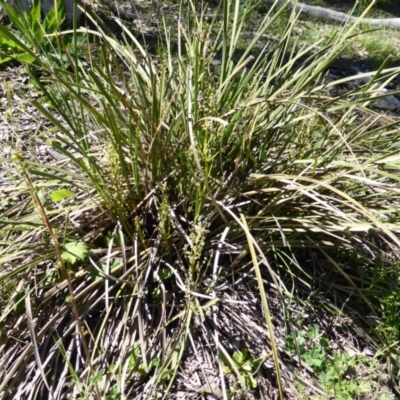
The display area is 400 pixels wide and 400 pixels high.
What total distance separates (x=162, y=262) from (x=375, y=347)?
0.87m

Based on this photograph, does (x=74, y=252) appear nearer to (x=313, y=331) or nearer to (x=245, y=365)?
(x=245, y=365)

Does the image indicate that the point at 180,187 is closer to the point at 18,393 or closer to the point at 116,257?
the point at 116,257

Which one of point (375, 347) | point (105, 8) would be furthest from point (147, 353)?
point (105, 8)

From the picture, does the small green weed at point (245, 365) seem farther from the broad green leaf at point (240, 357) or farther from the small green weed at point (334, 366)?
the small green weed at point (334, 366)

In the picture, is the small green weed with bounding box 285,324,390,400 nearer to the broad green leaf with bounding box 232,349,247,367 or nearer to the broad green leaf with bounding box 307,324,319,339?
the broad green leaf with bounding box 307,324,319,339

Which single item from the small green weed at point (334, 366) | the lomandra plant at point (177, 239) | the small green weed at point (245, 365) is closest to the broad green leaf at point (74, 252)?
the lomandra plant at point (177, 239)

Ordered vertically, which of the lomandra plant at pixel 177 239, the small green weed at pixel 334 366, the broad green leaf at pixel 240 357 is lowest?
the small green weed at pixel 334 366

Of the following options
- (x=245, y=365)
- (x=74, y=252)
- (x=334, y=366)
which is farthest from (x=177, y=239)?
(x=334, y=366)

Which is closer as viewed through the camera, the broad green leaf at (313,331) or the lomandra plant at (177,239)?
the lomandra plant at (177,239)

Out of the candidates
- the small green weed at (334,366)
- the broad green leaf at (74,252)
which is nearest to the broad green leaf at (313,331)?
the small green weed at (334,366)

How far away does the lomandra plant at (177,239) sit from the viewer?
175 cm

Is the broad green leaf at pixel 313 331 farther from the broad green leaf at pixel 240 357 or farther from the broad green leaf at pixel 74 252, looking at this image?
the broad green leaf at pixel 74 252

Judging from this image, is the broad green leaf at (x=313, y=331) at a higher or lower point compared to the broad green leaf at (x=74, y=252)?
lower

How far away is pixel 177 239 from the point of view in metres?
1.98
